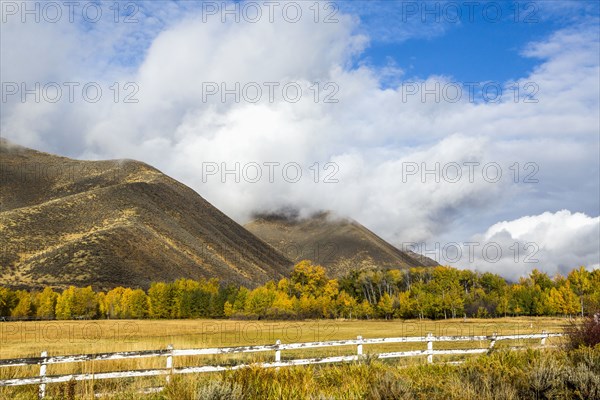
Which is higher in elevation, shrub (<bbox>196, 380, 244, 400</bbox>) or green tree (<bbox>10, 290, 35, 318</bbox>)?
shrub (<bbox>196, 380, 244, 400</bbox>)

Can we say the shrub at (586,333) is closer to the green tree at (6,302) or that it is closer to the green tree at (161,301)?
the green tree at (6,302)

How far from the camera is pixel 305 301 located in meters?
110

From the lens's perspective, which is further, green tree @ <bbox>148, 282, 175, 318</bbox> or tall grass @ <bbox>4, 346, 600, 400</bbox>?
green tree @ <bbox>148, 282, 175, 318</bbox>

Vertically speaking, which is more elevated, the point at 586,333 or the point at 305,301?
the point at 586,333

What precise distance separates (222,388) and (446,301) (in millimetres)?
102856

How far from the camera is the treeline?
103812 millimetres

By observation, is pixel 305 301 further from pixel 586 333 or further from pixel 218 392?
pixel 218 392

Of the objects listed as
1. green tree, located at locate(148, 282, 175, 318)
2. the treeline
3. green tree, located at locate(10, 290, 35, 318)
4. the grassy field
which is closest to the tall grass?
the grassy field

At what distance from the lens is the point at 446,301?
104 m

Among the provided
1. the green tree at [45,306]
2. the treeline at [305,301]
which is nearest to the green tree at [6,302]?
the treeline at [305,301]

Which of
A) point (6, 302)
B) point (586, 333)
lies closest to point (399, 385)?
point (586, 333)

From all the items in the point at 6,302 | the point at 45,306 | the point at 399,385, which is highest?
the point at 399,385

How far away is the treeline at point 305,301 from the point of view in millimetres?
103812

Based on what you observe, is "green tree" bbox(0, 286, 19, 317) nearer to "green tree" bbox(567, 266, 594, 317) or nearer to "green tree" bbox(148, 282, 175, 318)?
"green tree" bbox(148, 282, 175, 318)
